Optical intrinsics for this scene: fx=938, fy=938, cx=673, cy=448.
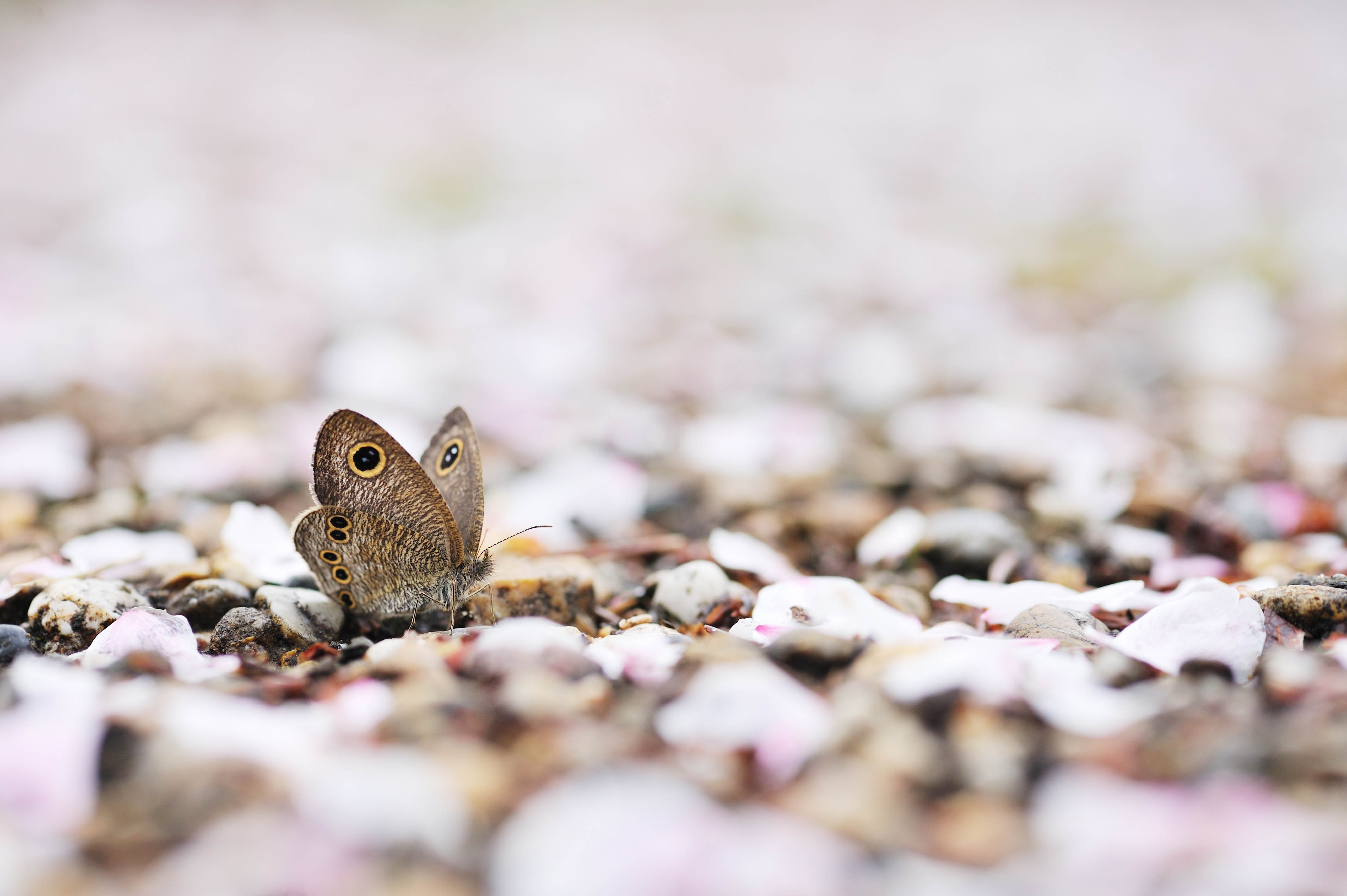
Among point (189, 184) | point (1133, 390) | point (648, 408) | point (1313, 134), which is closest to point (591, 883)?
point (648, 408)

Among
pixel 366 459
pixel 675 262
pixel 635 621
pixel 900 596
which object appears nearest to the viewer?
pixel 366 459

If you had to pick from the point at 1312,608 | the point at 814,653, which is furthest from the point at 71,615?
the point at 1312,608

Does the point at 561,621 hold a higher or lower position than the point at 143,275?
lower

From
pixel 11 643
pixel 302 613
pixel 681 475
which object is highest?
pixel 681 475

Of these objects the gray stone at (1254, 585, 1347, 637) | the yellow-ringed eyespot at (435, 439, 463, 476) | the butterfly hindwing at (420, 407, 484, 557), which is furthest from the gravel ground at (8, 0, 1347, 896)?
the yellow-ringed eyespot at (435, 439, 463, 476)

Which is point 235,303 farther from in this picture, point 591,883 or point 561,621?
point 591,883

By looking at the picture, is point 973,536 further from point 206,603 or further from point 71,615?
point 71,615

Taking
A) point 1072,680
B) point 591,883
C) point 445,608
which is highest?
point 445,608
